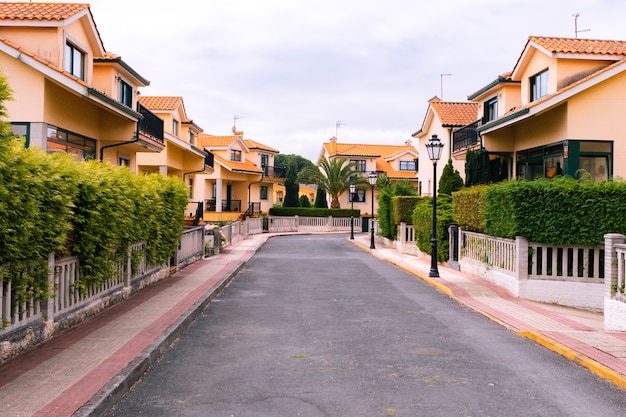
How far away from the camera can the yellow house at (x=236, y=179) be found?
49.7 m

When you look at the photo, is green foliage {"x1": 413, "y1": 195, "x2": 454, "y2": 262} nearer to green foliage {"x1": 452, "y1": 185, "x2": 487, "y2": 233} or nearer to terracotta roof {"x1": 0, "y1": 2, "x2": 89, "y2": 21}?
green foliage {"x1": 452, "y1": 185, "x2": 487, "y2": 233}

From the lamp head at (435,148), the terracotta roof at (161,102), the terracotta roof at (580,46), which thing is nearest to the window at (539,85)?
the terracotta roof at (580,46)

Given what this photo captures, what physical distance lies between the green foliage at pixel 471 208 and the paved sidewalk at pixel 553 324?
168 centimetres

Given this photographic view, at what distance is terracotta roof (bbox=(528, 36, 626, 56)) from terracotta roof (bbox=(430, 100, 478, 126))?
1313 cm

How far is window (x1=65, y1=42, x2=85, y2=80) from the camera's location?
17.5 metres

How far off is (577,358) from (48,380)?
20.6 ft

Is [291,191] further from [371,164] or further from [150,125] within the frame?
[150,125]

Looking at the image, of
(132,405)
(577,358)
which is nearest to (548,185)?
(577,358)

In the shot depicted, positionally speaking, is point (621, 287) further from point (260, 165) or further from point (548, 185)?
point (260, 165)

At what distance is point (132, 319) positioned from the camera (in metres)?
9.08

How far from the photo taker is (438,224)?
2023cm

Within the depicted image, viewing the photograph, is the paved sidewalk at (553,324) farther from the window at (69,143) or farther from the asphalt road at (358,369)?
the window at (69,143)

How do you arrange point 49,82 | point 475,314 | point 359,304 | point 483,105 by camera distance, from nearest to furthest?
point 475,314 → point 359,304 → point 49,82 → point 483,105

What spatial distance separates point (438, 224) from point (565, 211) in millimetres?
7788
